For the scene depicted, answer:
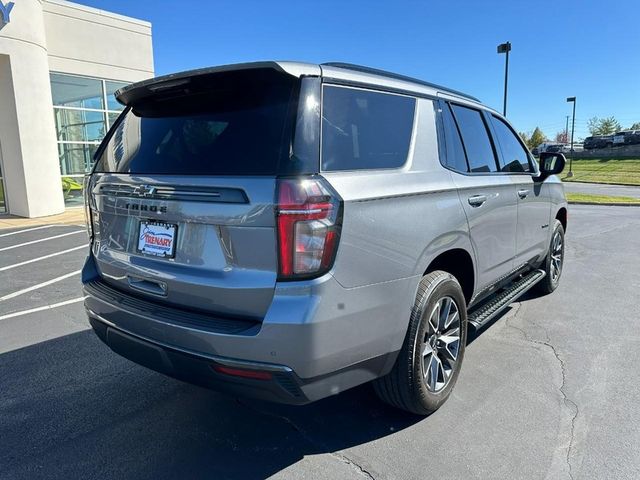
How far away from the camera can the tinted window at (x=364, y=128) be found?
234 centimetres

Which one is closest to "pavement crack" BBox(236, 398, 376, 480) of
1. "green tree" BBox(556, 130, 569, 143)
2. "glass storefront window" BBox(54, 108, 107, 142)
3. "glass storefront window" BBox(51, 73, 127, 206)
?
"glass storefront window" BBox(51, 73, 127, 206)

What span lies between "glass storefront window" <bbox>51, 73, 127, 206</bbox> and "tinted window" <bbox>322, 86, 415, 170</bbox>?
45.4 feet

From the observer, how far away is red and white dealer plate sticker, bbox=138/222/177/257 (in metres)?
2.43

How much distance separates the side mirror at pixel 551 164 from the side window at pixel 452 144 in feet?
6.06

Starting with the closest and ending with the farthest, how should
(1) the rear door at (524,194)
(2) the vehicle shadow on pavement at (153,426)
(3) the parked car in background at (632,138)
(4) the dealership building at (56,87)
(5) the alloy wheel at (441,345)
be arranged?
(2) the vehicle shadow on pavement at (153,426)
(5) the alloy wheel at (441,345)
(1) the rear door at (524,194)
(4) the dealership building at (56,87)
(3) the parked car in background at (632,138)

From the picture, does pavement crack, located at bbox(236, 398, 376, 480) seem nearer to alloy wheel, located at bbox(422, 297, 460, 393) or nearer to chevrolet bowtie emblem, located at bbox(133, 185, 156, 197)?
alloy wheel, located at bbox(422, 297, 460, 393)

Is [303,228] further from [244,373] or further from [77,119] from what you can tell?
[77,119]

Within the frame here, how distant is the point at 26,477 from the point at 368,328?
1932 millimetres

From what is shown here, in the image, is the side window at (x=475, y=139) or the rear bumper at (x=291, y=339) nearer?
the rear bumper at (x=291, y=339)

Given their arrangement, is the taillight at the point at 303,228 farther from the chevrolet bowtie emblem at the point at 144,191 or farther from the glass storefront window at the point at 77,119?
the glass storefront window at the point at 77,119

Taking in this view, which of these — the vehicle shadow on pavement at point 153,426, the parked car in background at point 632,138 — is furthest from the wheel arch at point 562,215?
the parked car in background at point 632,138

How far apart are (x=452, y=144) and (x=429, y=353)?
143 centimetres

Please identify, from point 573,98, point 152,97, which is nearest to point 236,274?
point 152,97

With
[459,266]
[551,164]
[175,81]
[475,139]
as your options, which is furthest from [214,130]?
[551,164]
